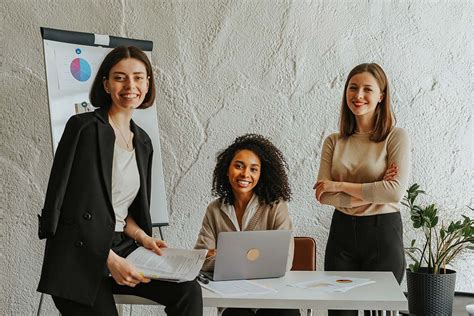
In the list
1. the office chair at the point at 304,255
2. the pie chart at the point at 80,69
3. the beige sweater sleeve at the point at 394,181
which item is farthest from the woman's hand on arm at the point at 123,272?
the pie chart at the point at 80,69

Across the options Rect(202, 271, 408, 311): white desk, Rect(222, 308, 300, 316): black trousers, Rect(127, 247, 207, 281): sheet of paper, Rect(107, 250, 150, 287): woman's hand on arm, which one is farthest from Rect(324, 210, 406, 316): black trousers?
Rect(107, 250, 150, 287): woman's hand on arm

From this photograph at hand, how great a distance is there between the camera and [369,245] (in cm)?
281

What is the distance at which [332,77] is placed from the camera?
3787 mm

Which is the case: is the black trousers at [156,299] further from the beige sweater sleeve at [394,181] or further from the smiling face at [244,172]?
the beige sweater sleeve at [394,181]

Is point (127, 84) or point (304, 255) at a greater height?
point (127, 84)

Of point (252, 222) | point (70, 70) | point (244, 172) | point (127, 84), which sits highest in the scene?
point (70, 70)

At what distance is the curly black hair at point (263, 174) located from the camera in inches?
108

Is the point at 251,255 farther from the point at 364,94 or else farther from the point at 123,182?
the point at 364,94

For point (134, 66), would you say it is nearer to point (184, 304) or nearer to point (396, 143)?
point (184, 304)

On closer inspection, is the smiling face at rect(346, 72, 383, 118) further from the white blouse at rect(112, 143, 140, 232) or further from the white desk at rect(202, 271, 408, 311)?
the white blouse at rect(112, 143, 140, 232)

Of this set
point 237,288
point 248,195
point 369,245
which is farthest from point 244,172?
point 369,245

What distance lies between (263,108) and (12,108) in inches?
60.9

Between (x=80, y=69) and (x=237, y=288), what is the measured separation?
1616mm

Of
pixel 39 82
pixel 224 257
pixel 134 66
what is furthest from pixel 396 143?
pixel 39 82
